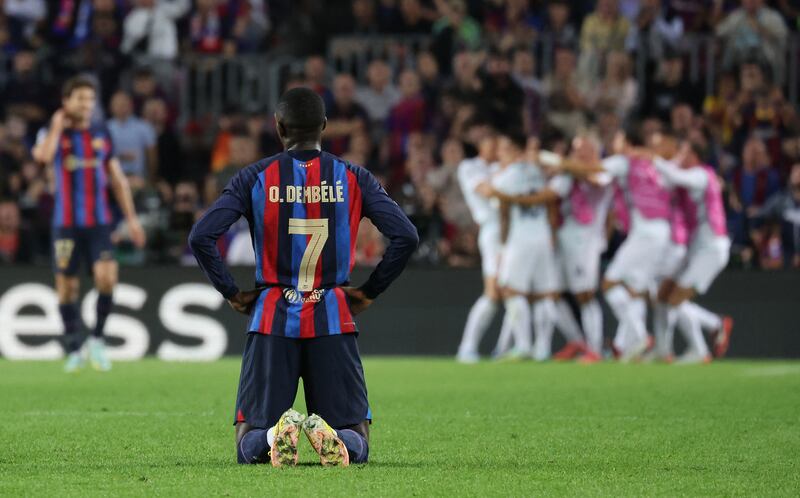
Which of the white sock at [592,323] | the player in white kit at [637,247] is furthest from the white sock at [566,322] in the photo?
the player in white kit at [637,247]

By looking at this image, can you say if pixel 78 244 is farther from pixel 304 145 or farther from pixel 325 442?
pixel 325 442

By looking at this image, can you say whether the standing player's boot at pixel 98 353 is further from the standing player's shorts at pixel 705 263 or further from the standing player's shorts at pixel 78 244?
the standing player's shorts at pixel 705 263

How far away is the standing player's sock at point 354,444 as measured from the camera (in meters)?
6.67

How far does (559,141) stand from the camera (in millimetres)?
17891

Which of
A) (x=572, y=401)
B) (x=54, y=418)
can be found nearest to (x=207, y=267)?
(x=54, y=418)

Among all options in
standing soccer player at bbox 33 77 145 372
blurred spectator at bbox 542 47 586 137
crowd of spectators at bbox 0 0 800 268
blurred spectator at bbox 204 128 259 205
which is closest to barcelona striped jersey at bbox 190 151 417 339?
standing soccer player at bbox 33 77 145 372

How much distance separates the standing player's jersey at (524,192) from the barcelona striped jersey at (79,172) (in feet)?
15.1

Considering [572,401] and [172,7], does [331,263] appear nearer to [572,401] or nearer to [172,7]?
[572,401]

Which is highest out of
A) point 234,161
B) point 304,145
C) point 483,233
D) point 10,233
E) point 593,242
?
point 234,161

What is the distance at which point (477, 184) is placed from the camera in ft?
54.0

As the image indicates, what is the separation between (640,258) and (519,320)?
1396 millimetres

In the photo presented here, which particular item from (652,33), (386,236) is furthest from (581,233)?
(386,236)

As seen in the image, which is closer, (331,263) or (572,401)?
(331,263)

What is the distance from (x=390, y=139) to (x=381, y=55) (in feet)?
4.35
